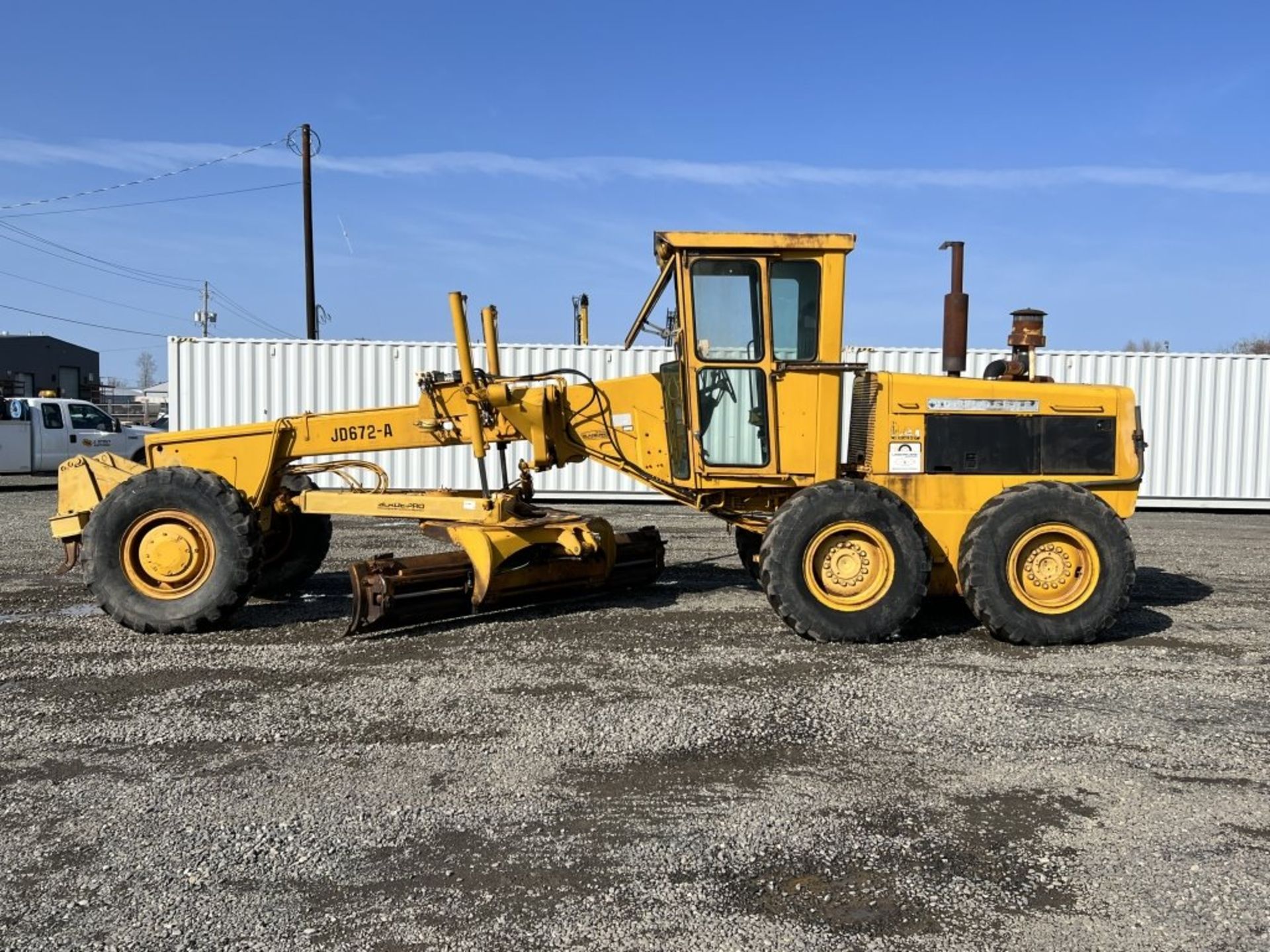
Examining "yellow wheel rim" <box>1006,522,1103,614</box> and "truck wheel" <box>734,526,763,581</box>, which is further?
"truck wheel" <box>734,526,763,581</box>

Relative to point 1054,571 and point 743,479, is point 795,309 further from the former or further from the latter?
point 1054,571

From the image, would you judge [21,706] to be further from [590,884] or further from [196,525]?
[590,884]

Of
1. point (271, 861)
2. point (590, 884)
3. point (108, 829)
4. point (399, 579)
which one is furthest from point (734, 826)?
point (399, 579)

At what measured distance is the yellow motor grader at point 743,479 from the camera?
6227 millimetres

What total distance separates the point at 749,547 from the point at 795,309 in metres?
2.36

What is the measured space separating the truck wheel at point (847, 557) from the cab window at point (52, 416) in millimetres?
17045

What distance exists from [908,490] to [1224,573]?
205 inches

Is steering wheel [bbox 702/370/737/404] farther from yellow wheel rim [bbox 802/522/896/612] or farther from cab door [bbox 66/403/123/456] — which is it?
cab door [bbox 66/403/123/456]

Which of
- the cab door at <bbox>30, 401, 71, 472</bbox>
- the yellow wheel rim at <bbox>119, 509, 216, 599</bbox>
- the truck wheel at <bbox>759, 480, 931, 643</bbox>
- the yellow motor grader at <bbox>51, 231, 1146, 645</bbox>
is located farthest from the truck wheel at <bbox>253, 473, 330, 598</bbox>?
the cab door at <bbox>30, 401, 71, 472</bbox>

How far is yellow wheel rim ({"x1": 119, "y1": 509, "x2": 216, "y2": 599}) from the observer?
6.39 meters

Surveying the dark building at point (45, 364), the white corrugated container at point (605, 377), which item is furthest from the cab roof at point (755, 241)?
the dark building at point (45, 364)

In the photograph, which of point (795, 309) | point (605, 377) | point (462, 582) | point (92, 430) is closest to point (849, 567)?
point (795, 309)

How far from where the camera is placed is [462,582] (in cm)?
649

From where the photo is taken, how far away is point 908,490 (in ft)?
21.9
